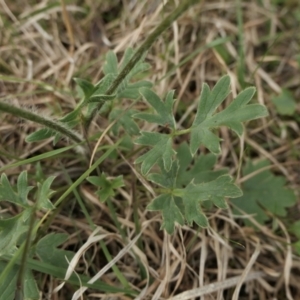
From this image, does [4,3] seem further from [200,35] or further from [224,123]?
[224,123]

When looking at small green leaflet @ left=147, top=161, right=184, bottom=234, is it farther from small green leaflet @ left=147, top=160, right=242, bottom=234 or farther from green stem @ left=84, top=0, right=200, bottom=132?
green stem @ left=84, top=0, right=200, bottom=132

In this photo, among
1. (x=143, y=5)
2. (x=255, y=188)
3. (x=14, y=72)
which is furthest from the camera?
(x=143, y=5)

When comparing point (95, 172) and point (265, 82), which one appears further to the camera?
point (265, 82)

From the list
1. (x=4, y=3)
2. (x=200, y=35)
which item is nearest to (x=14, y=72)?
(x=4, y=3)

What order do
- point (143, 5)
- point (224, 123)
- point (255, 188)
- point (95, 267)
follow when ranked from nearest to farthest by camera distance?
point (224, 123) < point (95, 267) < point (255, 188) < point (143, 5)

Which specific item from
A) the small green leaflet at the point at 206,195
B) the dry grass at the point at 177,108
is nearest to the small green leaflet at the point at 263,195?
the dry grass at the point at 177,108

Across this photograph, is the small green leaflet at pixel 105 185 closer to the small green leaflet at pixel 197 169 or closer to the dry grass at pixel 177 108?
the dry grass at pixel 177 108
